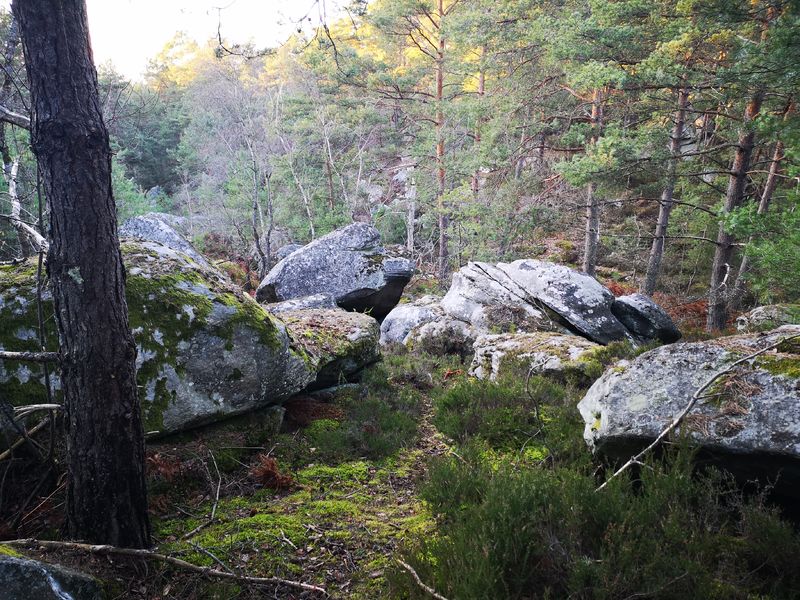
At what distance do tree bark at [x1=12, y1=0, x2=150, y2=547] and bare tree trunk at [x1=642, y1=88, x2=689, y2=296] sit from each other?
1051 cm

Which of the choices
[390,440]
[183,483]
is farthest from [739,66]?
[183,483]

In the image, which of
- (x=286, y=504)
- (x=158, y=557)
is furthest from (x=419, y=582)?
(x=286, y=504)

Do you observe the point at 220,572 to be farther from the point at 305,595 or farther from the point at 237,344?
the point at 237,344

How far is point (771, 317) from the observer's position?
942cm

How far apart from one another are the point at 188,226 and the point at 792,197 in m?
26.2

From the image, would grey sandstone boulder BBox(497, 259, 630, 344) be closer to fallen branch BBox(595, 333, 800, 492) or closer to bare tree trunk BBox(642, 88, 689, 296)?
bare tree trunk BBox(642, 88, 689, 296)

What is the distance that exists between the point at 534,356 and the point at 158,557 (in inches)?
229

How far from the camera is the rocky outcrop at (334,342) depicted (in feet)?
20.8

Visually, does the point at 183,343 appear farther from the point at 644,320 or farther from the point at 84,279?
the point at 644,320

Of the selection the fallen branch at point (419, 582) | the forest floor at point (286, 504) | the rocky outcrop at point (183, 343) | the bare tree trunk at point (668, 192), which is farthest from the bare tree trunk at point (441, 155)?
the fallen branch at point (419, 582)

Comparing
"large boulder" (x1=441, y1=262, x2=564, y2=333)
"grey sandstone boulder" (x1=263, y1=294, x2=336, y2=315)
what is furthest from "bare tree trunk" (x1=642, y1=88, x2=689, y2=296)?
"grey sandstone boulder" (x1=263, y1=294, x2=336, y2=315)

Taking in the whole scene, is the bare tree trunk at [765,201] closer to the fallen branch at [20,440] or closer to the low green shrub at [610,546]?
the low green shrub at [610,546]

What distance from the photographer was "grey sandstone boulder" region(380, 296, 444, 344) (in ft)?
39.5

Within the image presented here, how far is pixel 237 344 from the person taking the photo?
15.7ft
